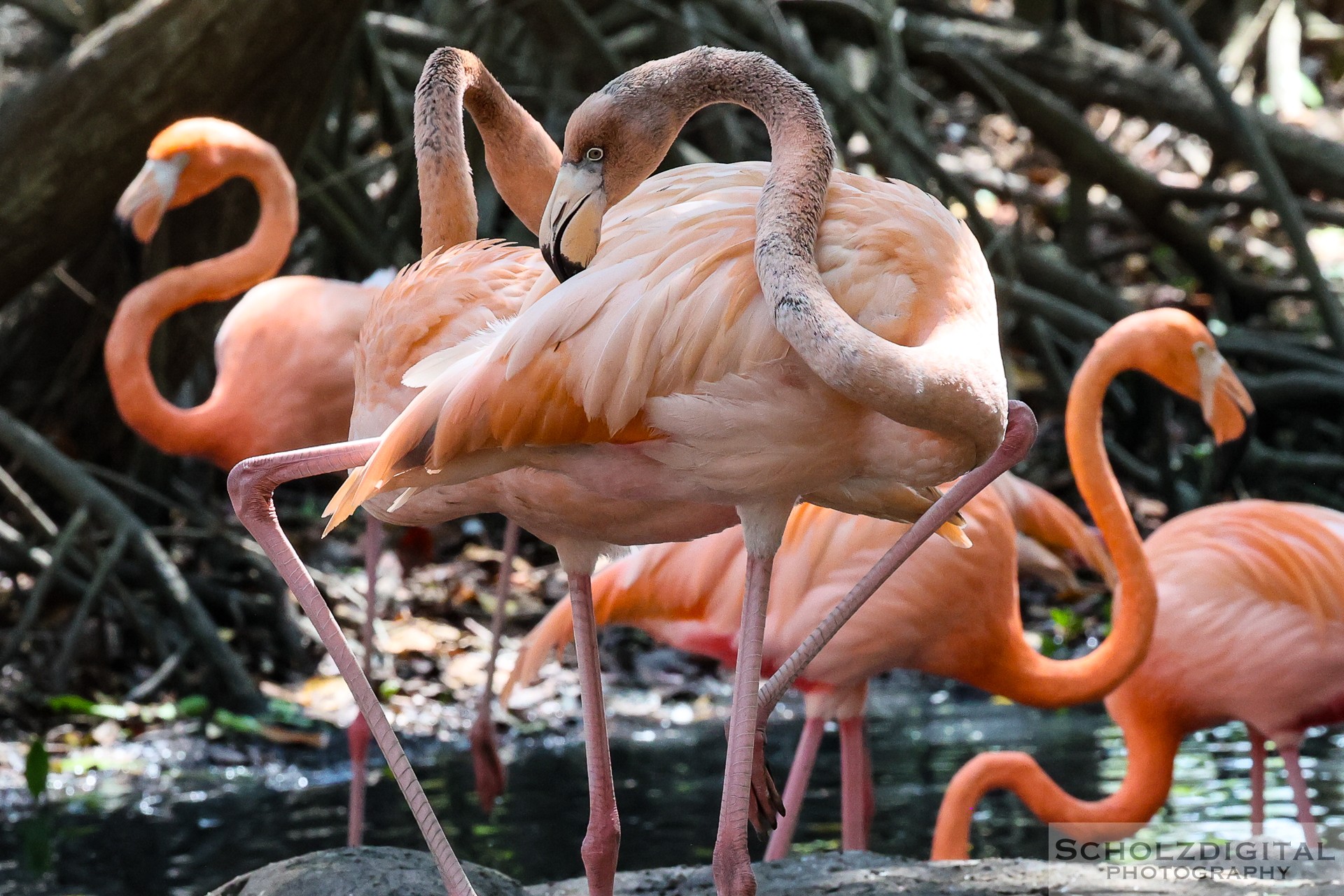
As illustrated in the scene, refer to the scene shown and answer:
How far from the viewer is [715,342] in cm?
207

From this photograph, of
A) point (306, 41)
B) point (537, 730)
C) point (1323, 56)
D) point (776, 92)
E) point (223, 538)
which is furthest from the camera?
point (1323, 56)

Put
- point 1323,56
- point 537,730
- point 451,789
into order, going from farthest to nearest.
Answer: point 1323,56 → point 537,730 → point 451,789

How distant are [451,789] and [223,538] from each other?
172 cm

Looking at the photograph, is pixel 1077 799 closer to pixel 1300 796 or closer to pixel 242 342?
pixel 1300 796

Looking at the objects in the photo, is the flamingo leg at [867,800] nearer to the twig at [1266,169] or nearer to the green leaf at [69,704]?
the green leaf at [69,704]

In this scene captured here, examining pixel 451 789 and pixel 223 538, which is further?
pixel 223 538

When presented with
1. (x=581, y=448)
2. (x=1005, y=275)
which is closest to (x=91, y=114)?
(x=581, y=448)

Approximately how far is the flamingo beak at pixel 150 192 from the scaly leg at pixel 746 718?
8.34 feet

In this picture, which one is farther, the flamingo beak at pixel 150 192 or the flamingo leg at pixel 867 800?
the flamingo beak at pixel 150 192

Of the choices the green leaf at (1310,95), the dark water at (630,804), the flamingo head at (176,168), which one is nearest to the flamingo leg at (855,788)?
the dark water at (630,804)

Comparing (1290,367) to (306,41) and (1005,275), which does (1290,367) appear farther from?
(306,41)

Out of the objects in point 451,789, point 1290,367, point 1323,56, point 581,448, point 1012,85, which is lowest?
point 451,789

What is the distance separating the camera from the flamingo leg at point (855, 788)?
3357 millimetres

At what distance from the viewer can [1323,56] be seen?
9047 mm
